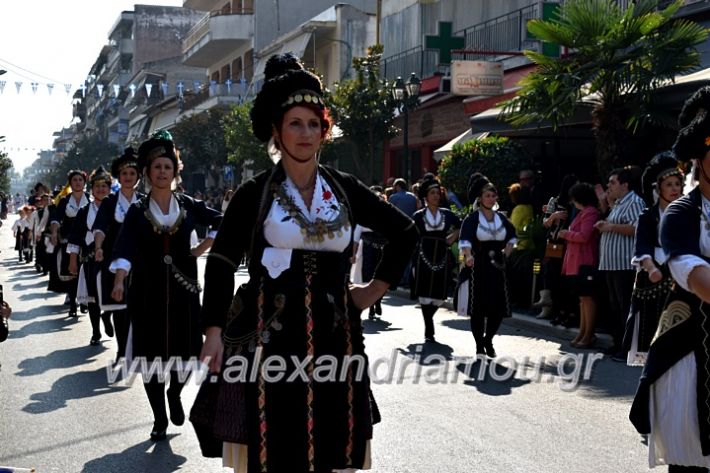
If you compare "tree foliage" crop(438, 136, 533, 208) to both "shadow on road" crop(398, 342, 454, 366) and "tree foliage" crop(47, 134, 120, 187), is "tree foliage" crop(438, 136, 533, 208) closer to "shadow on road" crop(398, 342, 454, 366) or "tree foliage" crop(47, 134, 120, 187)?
"shadow on road" crop(398, 342, 454, 366)

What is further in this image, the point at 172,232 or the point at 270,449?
the point at 172,232

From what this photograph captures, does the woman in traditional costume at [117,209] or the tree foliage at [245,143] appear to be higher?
the tree foliage at [245,143]

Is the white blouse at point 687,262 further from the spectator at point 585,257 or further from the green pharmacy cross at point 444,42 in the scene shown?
the green pharmacy cross at point 444,42

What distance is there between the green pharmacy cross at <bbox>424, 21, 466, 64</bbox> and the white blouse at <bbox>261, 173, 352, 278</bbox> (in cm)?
2264

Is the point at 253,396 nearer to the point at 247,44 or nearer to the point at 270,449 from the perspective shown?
the point at 270,449

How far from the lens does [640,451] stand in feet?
22.4

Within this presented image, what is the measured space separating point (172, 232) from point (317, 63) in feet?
122

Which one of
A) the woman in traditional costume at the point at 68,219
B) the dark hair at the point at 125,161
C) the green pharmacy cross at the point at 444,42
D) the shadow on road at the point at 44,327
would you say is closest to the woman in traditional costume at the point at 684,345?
the dark hair at the point at 125,161

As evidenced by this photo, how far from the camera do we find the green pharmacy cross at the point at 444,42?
2658 centimetres

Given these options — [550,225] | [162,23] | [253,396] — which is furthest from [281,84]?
[162,23]

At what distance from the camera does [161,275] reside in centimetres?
738

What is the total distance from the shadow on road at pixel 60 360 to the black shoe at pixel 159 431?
10.5 ft

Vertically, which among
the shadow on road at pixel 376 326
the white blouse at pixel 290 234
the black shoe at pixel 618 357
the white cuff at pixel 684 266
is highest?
the white blouse at pixel 290 234

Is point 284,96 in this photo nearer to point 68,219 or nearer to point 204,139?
point 68,219
